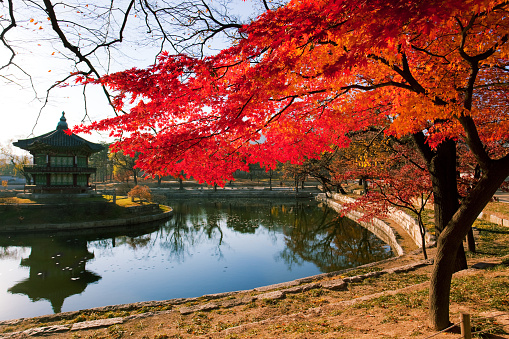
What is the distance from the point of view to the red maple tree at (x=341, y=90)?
3.17 m

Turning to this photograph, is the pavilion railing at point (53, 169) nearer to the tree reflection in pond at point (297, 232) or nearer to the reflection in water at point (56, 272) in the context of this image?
the tree reflection in pond at point (297, 232)

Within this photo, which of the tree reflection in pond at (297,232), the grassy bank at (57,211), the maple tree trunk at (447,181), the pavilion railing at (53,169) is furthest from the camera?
the pavilion railing at (53,169)

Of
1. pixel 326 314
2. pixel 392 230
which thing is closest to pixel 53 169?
pixel 392 230

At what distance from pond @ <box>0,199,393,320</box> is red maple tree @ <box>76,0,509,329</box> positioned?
5.81 meters

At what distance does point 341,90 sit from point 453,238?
2.66m

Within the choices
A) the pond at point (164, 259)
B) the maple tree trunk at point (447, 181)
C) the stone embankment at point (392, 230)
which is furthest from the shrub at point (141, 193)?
the maple tree trunk at point (447, 181)

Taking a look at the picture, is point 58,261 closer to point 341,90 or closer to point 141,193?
point 141,193

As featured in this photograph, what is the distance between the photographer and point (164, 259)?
12.9m

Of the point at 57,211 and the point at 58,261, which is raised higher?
the point at 57,211

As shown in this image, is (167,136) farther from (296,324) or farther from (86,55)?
(296,324)

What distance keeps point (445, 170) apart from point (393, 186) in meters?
2.30

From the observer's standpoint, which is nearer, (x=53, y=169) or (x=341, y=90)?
(x=341, y=90)

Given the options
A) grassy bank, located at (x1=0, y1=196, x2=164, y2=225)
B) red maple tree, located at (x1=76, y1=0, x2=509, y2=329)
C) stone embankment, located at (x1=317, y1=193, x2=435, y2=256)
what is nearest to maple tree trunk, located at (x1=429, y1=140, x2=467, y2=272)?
red maple tree, located at (x1=76, y1=0, x2=509, y2=329)

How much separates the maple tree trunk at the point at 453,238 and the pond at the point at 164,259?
680cm
